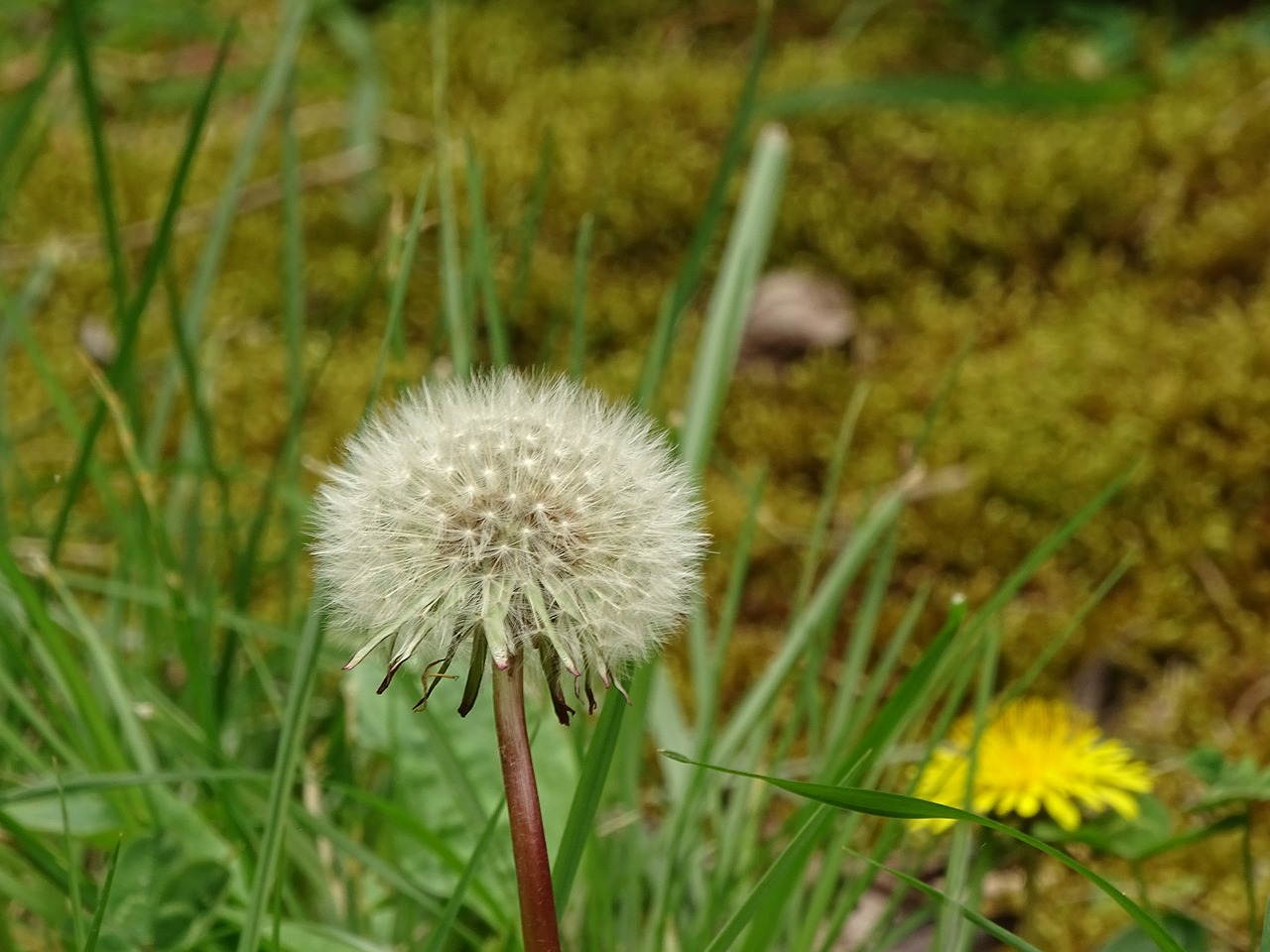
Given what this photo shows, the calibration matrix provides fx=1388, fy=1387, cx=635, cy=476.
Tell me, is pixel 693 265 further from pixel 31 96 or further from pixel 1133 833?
pixel 31 96

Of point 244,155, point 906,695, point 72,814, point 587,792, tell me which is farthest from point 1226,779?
point 244,155

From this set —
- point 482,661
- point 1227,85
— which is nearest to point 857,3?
point 1227,85

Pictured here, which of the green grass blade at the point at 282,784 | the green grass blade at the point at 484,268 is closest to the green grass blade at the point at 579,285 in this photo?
the green grass blade at the point at 484,268

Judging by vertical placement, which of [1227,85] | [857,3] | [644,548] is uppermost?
[857,3]

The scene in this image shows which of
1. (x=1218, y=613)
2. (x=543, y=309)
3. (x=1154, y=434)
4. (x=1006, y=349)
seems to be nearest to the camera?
(x=1218, y=613)

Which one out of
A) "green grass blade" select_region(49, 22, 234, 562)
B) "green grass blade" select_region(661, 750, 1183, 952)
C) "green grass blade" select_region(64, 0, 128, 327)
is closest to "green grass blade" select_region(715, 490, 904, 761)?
"green grass blade" select_region(661, 750, 1183, 952)

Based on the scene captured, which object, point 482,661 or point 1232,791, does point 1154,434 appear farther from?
point 482,661

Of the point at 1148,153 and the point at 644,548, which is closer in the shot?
the point at 644,548

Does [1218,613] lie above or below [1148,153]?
below
